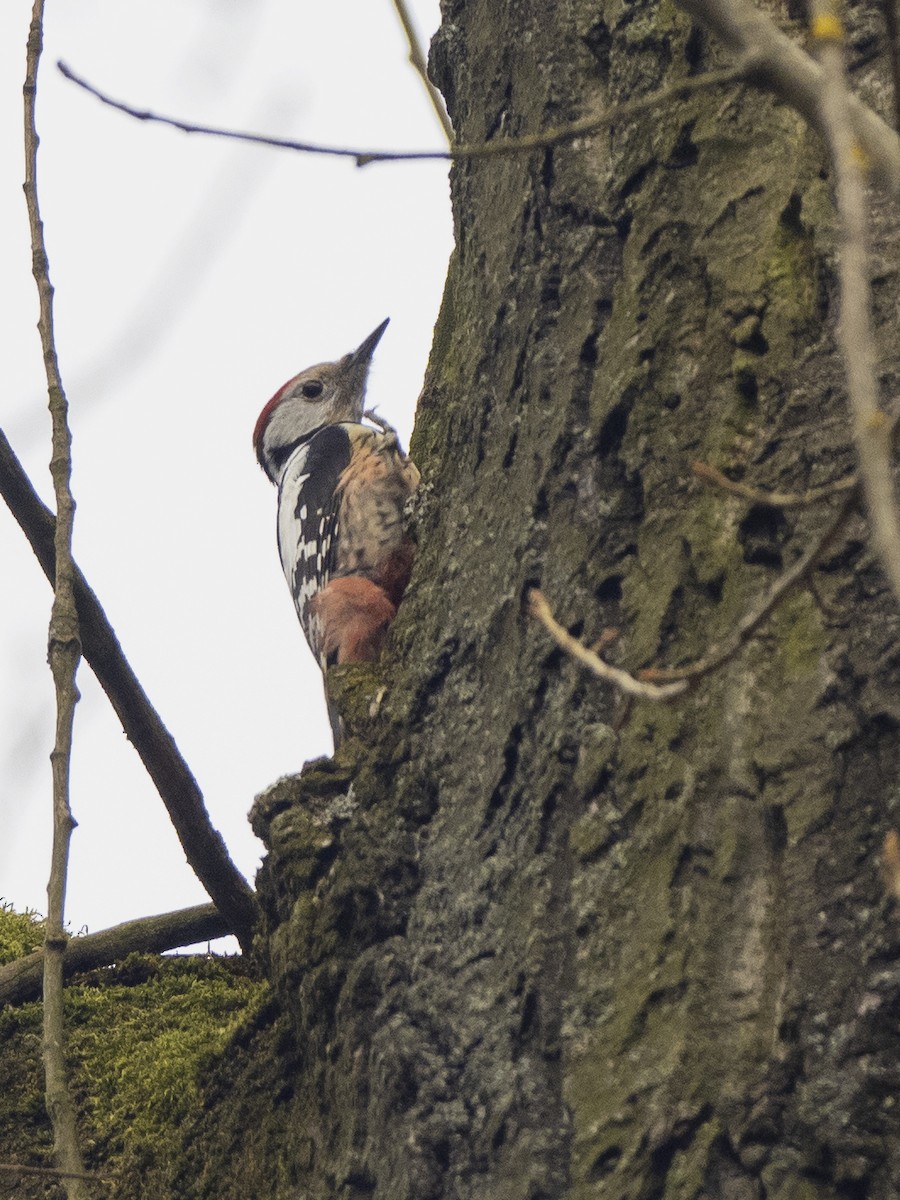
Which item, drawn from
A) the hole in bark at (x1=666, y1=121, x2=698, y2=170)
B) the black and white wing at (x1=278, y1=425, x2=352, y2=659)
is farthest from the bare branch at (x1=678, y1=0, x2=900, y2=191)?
the black and white wing at (x1=278, y1=425, x2=352, y2=659)

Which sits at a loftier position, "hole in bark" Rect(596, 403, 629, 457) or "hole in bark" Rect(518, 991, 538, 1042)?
"hole in bark" Rect(596, 403, 629, 457)

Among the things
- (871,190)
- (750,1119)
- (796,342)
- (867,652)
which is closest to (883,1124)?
(750,1119)

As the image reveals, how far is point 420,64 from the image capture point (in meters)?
3.00

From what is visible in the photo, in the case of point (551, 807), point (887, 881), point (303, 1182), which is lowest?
point (303, 1182)

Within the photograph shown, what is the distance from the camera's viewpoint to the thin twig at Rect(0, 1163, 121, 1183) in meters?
2.30

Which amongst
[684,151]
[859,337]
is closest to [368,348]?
[684,151]

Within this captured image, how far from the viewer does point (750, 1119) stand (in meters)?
1.56

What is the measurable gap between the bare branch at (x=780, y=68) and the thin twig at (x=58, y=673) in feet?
5.49

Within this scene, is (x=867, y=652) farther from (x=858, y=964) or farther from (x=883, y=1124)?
(x=883, y=1124)

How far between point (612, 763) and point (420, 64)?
1.71 metres

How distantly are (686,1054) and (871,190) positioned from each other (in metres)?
1.09

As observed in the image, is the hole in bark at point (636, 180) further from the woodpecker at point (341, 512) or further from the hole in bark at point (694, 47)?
the woodpecker at point (341, 512)

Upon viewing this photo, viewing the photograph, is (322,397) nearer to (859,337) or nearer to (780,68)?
(780,68)

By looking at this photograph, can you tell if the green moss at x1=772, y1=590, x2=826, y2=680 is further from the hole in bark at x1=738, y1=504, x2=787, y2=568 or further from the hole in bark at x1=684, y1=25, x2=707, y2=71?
the hole in bark at x1=684, y1=25, x2=707, y2=71
